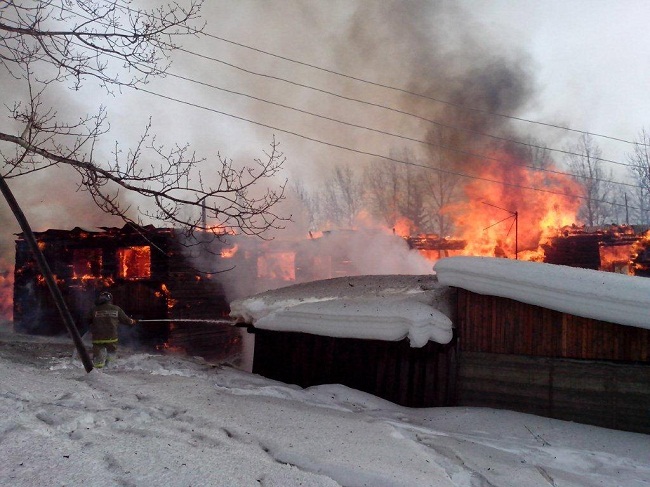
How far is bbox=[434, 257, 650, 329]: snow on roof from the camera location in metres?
7.79

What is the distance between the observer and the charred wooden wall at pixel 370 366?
9.59m

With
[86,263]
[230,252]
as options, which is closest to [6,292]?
[86,263]

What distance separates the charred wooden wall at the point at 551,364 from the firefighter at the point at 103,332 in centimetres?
→ 709

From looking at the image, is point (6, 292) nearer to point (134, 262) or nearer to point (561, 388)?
point (134, 262)

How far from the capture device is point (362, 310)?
9977mm

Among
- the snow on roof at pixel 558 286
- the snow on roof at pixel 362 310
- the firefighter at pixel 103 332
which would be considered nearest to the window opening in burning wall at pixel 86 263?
the snow on roof at pixel 362 310

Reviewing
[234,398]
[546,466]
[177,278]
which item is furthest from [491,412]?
[177,278]

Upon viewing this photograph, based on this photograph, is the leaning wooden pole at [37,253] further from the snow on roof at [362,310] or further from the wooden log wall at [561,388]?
the wooden log wall at [561,388]

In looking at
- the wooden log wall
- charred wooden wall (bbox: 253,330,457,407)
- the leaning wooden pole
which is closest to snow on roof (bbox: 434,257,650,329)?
the wooden log wall

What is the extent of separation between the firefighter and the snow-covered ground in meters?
2.85

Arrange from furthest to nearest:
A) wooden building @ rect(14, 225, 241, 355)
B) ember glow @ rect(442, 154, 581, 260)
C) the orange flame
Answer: ember glow @ rect(442, 154, 581, 260) < the orange flame < wooden building @ rect(14, 225, 241, 355)

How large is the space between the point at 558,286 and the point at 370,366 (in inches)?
159

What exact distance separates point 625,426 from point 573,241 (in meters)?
18.1

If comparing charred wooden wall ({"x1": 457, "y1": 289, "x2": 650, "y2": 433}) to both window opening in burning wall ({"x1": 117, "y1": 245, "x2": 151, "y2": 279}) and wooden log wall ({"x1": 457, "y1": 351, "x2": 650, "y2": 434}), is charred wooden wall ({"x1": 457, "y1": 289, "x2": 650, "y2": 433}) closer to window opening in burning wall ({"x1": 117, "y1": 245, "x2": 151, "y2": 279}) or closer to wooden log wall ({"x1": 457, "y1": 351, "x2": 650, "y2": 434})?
wooden log wall ({"x1": 457, "y1": 351, "x2": 650, "y2": 434})
